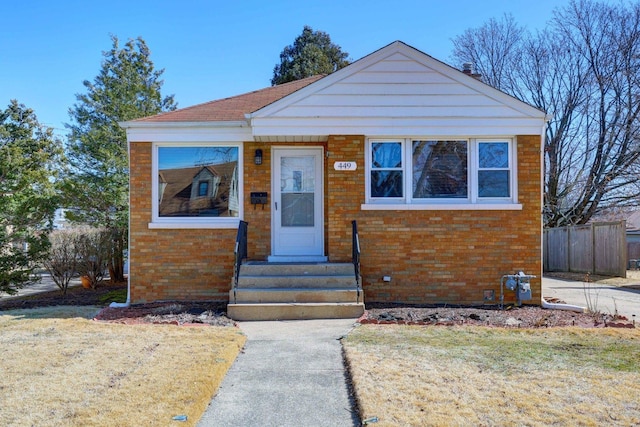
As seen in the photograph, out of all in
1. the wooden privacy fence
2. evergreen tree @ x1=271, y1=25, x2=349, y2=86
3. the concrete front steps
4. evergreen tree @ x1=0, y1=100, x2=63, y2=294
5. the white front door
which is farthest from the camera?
evergreen tree @ x1=271, y1=25, x2=349, y2=86

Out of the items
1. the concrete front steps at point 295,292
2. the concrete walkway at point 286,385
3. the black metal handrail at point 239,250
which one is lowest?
the concrete walkway at point 286,385

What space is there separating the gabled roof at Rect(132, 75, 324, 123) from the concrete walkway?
4658 mm

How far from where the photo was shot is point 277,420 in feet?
12.9

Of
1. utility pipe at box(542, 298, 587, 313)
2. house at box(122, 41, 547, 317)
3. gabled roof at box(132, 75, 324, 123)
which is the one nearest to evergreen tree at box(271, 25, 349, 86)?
gabled roof at box(132, 75, 324, 123)

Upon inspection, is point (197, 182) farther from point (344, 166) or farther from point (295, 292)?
point (295, 292)

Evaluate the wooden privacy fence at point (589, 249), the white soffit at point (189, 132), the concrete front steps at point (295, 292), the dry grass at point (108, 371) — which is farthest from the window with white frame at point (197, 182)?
the wooden privacy fence at point (589, 249)

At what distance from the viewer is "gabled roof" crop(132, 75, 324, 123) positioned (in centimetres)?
977

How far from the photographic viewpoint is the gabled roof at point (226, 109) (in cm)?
977

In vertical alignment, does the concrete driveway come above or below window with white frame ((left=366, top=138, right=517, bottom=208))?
below

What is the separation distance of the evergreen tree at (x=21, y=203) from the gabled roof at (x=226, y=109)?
395cm

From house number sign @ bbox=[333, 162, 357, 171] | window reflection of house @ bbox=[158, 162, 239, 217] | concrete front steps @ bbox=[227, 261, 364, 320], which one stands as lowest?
concrete front steps @ bbox=[227, 261, 364, 320]

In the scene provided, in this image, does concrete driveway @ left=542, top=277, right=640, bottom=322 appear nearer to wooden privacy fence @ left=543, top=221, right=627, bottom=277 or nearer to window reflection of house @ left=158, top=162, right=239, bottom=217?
wooden privacy fence @ left=543, top=221, right=627, bottom=277

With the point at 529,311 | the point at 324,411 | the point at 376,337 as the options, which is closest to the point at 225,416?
the point at 324,411

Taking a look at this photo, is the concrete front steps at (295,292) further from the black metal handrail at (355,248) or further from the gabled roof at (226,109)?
the gabled roof at (226,109)
